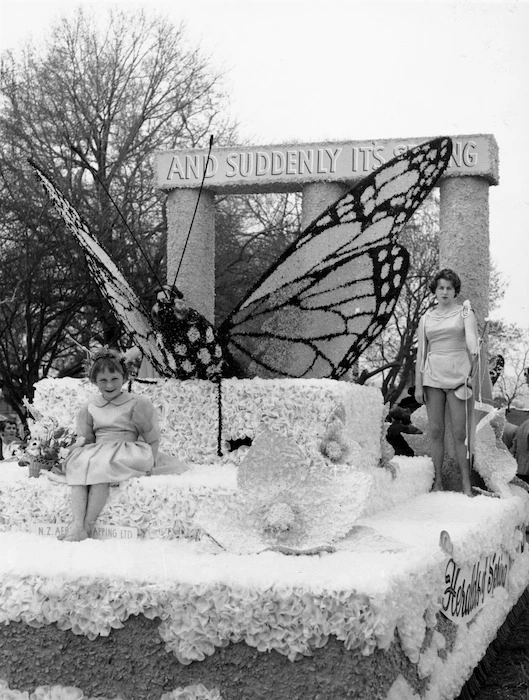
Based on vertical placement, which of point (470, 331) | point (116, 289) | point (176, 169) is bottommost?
point (470, 331)

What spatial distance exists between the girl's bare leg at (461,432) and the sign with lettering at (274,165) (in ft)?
16.6

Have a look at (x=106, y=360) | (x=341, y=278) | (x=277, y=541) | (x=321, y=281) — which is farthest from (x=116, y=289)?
(x=277, y=541)

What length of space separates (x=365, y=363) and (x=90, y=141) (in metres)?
13.3

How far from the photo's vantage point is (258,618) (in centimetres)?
335

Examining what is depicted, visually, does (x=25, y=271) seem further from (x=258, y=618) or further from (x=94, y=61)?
(x=258, y=618)

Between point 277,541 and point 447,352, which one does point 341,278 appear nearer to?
point 447,352

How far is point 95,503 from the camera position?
458 centimetres

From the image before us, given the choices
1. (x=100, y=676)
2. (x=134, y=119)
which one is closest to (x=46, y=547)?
(x=100, y=676)

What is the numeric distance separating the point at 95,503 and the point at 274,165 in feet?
25.1

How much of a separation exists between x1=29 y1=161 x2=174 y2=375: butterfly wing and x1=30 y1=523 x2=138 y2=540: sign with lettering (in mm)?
1452

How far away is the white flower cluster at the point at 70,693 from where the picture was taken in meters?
3.43

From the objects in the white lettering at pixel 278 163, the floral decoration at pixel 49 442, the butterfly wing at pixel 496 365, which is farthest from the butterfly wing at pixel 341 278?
the white lettering at pixel 278 163

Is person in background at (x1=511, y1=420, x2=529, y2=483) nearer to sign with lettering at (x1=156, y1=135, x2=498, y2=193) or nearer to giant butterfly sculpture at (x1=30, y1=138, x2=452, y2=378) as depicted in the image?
giant butterfly sculpture at (x1=30, y1=138, x2=452, y2=378)

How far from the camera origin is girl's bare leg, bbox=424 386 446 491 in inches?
270
